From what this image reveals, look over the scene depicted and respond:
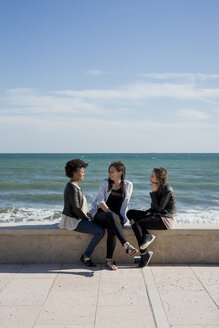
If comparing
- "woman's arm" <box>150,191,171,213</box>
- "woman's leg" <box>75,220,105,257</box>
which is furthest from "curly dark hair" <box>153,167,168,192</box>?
"woman's leg" <box>75,220,105,257</box>

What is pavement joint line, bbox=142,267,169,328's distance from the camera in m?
3.09

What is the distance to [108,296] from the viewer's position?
363cm

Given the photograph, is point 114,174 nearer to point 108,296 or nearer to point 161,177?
point 161,177

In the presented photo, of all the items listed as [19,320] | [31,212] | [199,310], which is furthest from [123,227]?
[31,212]

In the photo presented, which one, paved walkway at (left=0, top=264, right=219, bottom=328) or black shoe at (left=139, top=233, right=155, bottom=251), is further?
black shoe at (left=139, top=233, right=155, bottom=251)

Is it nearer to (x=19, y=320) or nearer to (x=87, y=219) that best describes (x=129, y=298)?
(x=19, y=320)

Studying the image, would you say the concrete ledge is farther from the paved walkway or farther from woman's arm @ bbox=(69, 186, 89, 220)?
woman's arm @ bbox=(69, 186, 89, 220)

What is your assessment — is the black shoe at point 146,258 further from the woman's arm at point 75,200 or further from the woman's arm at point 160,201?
the woman's arm at point 75,200

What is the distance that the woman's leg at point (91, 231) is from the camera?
4.59m

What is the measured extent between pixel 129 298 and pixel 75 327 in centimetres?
77

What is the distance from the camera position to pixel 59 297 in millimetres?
3613

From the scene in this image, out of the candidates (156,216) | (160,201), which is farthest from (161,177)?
(156,216)

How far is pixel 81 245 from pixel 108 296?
1219mm

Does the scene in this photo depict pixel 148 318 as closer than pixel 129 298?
Yes
